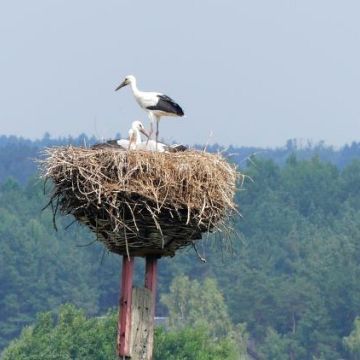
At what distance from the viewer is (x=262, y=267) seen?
10912 cm

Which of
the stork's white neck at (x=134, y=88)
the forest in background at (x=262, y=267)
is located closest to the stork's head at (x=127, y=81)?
the stork's white neck at (x=134, y=88)

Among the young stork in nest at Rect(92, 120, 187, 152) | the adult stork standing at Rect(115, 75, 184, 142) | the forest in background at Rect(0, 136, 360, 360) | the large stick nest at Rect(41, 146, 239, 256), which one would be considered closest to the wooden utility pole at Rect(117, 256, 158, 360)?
the large stick nest at Rect(41, 146, 239, 256)

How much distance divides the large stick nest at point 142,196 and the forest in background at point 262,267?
71.9 m

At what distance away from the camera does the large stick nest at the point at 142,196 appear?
39.0 feet

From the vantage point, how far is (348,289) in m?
102

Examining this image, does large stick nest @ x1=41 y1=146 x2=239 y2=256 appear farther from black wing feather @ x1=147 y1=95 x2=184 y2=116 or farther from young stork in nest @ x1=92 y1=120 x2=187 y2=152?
black wing feather @ x1=147 y1=95 x2=184 y2=116

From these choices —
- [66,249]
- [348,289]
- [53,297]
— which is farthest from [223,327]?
[66,249]

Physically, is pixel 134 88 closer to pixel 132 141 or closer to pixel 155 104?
pixel 155 104

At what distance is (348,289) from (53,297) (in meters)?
15.9

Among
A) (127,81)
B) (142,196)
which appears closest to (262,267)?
(127,81)

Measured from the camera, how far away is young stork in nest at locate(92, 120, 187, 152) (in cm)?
1316

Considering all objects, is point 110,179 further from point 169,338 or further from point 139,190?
point 169,338

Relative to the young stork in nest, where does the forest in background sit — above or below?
above

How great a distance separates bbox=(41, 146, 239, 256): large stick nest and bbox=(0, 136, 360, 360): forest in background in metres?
71.9
